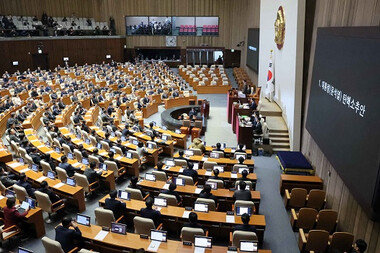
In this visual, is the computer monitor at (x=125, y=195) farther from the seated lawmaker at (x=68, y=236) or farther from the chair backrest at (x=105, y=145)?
the chair backrest at (x=105, y=145)

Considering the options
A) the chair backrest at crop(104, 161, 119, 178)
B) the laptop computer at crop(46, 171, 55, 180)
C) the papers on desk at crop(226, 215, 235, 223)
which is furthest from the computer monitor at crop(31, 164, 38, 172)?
the papers on desk at crop(226, 215, 235, 223)

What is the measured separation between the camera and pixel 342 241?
6.80 metres

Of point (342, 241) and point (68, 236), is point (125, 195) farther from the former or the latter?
point (342, 241)

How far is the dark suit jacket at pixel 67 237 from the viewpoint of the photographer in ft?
21.0

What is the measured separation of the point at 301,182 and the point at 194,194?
3.63 metres

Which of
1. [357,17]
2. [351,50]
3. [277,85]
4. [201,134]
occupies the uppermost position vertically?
[357,17]

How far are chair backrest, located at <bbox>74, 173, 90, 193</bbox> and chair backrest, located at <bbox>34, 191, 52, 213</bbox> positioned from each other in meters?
1.31

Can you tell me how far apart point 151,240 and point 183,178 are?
2.83 m

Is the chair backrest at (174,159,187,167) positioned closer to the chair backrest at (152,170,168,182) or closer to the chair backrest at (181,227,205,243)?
the chair backrest at (152,170,168,182)

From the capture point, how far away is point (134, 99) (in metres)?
20.2

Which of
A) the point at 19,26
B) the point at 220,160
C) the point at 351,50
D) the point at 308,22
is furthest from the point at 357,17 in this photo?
the point at 19,26

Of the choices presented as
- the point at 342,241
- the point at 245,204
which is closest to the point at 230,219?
the point at 245,204

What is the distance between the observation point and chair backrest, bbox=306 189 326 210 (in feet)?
28.9

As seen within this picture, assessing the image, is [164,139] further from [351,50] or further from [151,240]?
[351,50]
